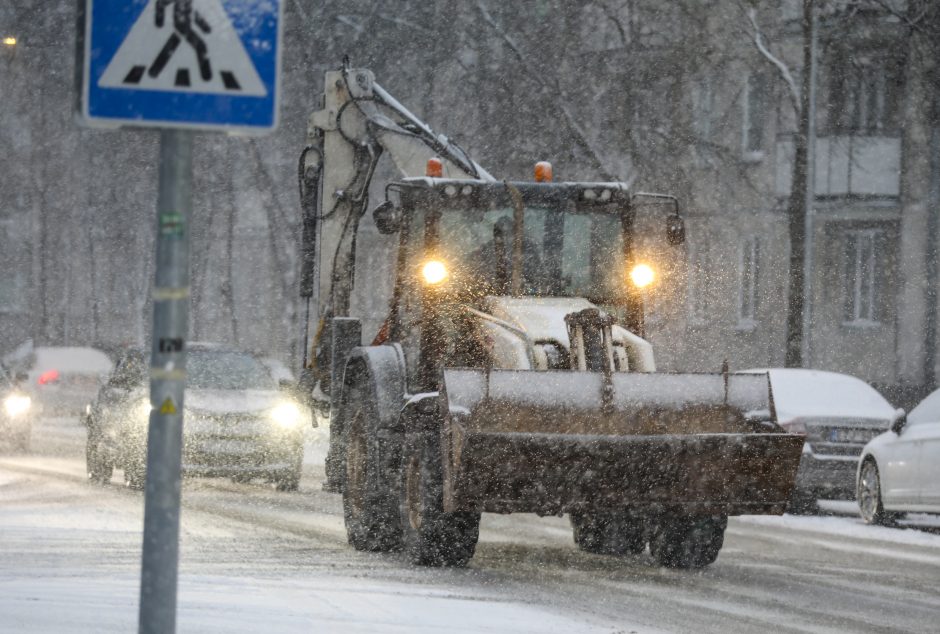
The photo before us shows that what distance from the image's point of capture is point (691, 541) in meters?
12.6

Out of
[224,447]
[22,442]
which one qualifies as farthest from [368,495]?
[22,442]

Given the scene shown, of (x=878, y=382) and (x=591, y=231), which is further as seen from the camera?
(x=878, y=382)

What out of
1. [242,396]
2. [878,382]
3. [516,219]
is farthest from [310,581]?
[878,382]

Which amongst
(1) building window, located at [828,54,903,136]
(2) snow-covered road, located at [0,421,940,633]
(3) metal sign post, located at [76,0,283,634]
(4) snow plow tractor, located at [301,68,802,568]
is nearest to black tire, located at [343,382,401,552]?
(4) snow plow tractor, located at [301,68,802,568]

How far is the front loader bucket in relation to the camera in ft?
36.1

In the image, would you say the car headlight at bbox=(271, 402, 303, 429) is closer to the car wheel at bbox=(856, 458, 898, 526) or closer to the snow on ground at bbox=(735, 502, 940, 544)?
the snow on ground at bbox=(735, 502, 940, 544)

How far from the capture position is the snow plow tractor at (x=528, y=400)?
11.2 m

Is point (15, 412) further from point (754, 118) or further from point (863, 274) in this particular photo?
point (863, 274)

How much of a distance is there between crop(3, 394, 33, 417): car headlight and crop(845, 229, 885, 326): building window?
17412 millimetres

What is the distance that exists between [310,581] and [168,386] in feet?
20.0

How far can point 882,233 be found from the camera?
35688 mm

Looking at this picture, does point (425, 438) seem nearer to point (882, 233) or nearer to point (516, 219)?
point (516, 219)

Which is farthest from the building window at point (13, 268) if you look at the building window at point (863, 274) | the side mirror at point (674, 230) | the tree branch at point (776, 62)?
the side mirror at point (674, 230)

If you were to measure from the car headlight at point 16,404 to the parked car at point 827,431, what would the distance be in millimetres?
10971
